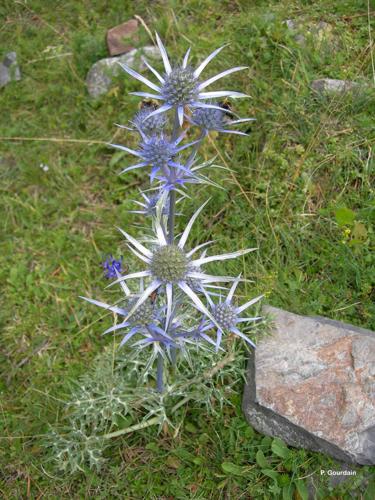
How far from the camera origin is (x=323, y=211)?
3168mm

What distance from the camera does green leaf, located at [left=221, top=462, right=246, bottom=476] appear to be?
97.7 inches

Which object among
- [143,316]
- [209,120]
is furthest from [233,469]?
[209,120]

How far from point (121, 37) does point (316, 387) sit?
10.9 feet

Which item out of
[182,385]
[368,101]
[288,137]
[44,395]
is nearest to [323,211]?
[288,137]

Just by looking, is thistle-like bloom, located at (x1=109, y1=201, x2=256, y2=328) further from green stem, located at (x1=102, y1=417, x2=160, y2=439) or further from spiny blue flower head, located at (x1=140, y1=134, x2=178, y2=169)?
green stem, located at (x1=102, y1=417, x2=160, y2=439)

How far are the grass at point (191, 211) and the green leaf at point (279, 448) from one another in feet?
0.05

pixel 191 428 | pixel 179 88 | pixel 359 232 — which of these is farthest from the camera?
pixel 359 232

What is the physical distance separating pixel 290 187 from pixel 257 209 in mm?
278

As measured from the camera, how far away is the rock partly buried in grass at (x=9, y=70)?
4.25 metres

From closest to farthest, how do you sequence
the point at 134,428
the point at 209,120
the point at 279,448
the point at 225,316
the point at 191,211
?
the point at 209,120
the point at 225,316
the point at 279,448
the point at 134,428
the point at 191,211

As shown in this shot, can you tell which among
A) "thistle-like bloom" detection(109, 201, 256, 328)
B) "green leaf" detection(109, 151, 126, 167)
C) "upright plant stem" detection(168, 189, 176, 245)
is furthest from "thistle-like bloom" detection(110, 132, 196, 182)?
"green leaf" detection(109, 151, 126, 167)

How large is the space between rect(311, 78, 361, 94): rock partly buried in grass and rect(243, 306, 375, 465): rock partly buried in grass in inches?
67.1

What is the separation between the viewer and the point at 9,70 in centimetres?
427

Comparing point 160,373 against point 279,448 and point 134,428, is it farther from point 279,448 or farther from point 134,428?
point 279,448
